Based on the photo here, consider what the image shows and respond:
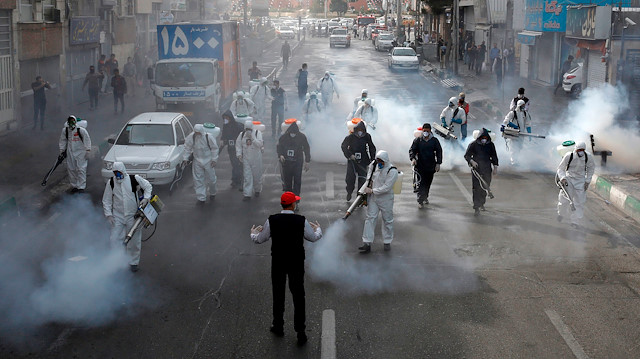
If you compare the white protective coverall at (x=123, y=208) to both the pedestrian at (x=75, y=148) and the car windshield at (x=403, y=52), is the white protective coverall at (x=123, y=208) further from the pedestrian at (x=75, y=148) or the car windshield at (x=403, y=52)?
the car windshield at (x=403, y=52)

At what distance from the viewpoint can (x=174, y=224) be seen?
12.8 m

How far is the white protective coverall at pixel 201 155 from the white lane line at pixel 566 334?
7.37 m

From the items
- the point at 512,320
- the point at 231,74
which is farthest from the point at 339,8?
the point at 512,320

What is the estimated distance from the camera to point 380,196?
11.0 metres

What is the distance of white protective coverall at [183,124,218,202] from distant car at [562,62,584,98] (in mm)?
19683

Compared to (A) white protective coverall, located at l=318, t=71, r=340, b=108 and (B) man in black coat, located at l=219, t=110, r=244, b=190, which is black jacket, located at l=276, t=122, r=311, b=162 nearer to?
(B) man in black coat, located at l=219, t=110, r=244, b=190

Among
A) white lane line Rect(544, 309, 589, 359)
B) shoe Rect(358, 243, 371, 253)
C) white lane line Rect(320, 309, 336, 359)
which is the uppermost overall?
shoe Rect(358, 243, 371, 253)

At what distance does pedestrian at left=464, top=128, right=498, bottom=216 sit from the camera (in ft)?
43.8

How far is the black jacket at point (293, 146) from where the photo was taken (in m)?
13.6

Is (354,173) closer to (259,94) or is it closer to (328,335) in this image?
(328,335)

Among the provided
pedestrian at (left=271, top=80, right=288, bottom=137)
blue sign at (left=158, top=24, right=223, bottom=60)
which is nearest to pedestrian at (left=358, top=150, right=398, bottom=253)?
pedestrian at (left=271, top=80, right=288, bottom=137)

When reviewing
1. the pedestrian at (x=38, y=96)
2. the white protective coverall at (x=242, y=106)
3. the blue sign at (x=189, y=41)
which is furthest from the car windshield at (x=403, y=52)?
the white protective coverall at (x=242, y=106)

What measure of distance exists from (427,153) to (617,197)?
398 centimetres

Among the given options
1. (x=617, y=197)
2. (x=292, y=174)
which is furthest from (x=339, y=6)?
(x=292, y=174)
